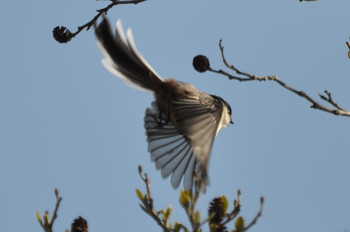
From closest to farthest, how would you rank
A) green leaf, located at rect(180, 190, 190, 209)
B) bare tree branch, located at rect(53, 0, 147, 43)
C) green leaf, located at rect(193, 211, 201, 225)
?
green leaf, located at rect(193, 211, 201, 225), green leaf, located at rect(180, 190, 190, 209), bare tree branch, located at rect(53, 0, 147, 43)

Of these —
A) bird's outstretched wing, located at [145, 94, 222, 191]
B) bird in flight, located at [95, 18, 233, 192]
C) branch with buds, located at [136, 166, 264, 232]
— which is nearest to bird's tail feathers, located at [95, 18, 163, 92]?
bird in flight, located at [95, 18, 233, 192]

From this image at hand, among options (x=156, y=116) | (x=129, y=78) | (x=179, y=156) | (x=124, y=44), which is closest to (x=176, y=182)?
(x=179, y=156)

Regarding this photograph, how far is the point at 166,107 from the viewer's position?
4273mm

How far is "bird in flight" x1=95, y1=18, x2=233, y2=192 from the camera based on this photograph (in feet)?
13.8

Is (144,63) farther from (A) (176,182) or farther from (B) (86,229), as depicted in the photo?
(B) (86,229)

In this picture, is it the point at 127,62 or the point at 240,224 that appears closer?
the point at 240,224

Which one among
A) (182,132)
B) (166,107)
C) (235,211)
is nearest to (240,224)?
(235,211)

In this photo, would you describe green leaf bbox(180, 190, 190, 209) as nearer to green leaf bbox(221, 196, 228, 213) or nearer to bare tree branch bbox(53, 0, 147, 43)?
green leaf bbox(221, 196, 228, 213)

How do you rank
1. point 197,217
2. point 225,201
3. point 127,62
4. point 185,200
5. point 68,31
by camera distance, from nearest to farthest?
point 197,217 < point 185,200 < point 225,201 < point 68,31 < point 127,62

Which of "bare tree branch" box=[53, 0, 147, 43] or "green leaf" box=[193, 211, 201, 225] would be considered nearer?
"green leaf" box=[193, 211, 201, 225]

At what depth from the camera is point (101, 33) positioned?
4289mm

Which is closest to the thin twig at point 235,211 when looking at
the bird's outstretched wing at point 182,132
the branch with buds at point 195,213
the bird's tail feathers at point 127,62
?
the branch with buds at point 195,213

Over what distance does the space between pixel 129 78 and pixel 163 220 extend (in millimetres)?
1797

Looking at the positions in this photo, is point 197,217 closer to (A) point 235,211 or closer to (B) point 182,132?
(A) point 235,211
